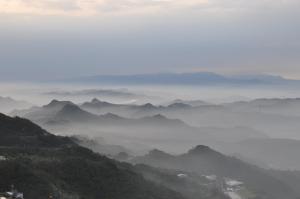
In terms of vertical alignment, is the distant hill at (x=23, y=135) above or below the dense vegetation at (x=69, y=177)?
above

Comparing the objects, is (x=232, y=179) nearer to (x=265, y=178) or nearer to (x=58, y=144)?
(x=265, y=178)

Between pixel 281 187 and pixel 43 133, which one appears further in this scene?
pixel 281 187

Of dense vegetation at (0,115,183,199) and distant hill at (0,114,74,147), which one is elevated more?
distant hill at (0,114,74,147)

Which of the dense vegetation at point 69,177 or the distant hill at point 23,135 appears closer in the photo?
the dense vegetation at point 69,177

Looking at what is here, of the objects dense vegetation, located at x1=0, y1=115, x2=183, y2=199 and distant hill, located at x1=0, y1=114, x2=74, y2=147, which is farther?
distant hill, located at x1=0, y1=114, x2=74, y2=147

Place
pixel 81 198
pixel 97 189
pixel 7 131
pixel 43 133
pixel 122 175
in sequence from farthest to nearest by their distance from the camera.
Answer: pixel 43 133 → pixel 7 131 → pixel 122 175 → pixel 97 189 → pixel 81 198

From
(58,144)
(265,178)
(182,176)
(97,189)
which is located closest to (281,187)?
(265,178)

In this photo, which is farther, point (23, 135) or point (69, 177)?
point (23, 135)

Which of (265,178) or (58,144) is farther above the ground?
(58,144)

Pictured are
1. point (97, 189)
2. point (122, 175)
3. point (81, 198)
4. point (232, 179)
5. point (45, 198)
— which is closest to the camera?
point (45, 198)

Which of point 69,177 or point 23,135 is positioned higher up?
point 23,135
